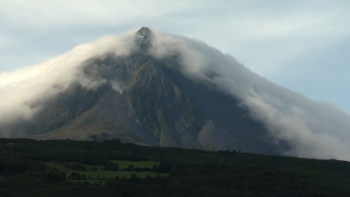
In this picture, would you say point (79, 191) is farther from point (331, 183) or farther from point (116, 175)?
point (331, 183)

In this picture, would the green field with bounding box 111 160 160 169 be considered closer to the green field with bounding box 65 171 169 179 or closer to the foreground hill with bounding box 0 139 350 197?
the foreground hill with bounding box 0 139 350 197

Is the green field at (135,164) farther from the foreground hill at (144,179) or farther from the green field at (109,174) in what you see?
the green field at (109,174)

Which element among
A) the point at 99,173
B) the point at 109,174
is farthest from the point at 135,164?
the point at 109,174

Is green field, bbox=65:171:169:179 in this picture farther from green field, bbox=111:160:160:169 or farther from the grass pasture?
green field, bbox=111:160:160:169

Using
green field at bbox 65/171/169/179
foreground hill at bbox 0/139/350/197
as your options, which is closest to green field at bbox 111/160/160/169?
foreground hill at bbox 0/139/350/197


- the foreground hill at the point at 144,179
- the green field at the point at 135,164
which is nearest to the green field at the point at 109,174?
the foreground hill at the point at 144,179

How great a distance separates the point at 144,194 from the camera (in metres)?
134

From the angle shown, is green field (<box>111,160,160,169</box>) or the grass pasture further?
green field (<box>111,160,160,169</box>)

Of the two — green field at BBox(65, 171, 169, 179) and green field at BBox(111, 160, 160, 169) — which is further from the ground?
green field at BBox(111, 160, 160, 169)

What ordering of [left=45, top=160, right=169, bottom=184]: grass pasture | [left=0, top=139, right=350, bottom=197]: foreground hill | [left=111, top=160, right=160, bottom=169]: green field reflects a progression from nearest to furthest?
[left=0, top=139, right=350, bottom=197]: foreground hill, [left=45, top=160, right=169, bottom=184]: grass pasture, [left=111, top=160, right=160, bottom=169]: green field

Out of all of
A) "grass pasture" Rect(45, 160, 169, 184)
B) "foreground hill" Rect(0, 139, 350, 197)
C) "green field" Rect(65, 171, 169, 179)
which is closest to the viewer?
"foreground hill" Rect(0, 139, 350, 197)

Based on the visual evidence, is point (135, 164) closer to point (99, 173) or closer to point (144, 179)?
point (99, 173)

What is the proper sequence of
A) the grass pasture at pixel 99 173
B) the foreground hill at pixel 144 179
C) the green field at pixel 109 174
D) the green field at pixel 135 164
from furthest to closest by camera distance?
the green field at pixel 135 164 < the green field at pixel 109 174 < the grass pasture at pixel 99 173 < the foreground hill at pixel 144 179

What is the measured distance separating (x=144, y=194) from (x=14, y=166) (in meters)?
43.9
